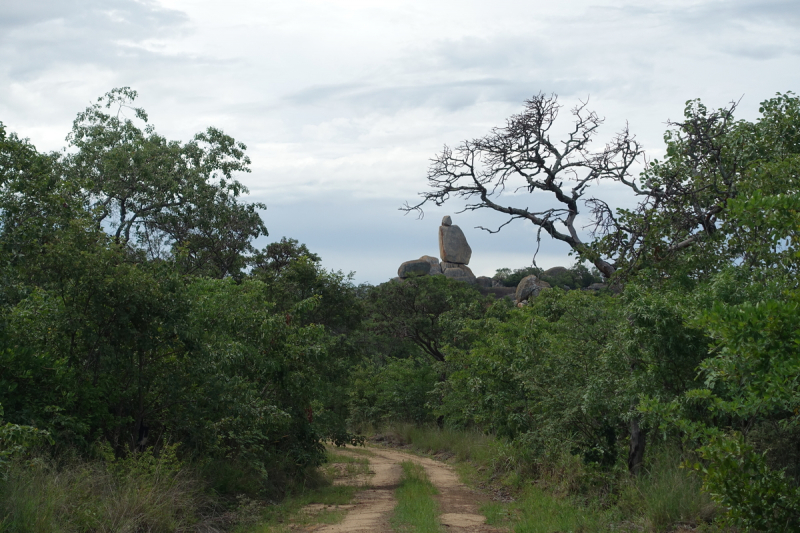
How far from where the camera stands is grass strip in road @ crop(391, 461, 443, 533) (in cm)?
1056

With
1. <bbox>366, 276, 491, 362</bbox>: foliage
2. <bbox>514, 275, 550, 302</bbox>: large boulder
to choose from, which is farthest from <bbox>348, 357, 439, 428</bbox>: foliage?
<bbox>514, 275, 550, 302</bbox>: large boulder

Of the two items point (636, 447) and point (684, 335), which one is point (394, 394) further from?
point (684, 335)

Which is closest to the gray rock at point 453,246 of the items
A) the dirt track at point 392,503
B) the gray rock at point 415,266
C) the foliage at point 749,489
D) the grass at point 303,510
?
the gray rock at point 415,266

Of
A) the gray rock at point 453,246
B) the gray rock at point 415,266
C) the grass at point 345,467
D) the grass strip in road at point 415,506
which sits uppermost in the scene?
the gray rock at point 453,246

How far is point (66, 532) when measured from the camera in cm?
759

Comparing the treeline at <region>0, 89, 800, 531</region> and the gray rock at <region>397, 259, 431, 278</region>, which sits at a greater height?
the gray rock at <region>397, 259, 431, 278</region>

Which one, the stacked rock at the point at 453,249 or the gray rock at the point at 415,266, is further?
the gray rock at the point at 415,266

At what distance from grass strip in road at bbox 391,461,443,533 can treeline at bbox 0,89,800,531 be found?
2.29 m

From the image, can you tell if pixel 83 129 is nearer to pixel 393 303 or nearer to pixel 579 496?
pixel 393 303

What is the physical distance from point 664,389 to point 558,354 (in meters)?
4.00

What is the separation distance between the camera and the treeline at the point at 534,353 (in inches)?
262

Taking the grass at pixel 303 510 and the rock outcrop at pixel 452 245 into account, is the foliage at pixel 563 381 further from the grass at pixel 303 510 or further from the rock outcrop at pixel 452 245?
the rock outcrop at pixel 452 245

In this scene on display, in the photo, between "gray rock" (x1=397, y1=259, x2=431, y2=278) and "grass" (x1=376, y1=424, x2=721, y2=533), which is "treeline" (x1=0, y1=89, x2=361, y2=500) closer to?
"grass" (x1=376, y1=424, x2=721, y2=533)

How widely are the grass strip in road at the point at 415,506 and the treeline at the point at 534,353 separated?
7.53 ft
